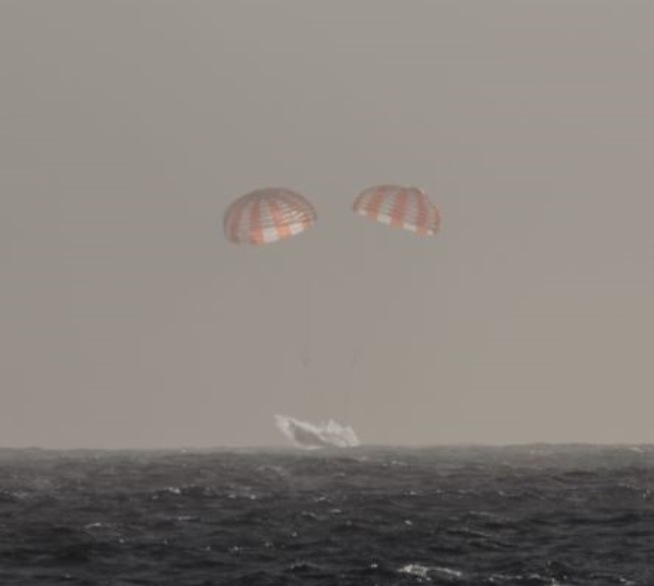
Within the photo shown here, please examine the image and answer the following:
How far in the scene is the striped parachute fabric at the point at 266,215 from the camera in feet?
185

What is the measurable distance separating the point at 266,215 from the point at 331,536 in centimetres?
2888

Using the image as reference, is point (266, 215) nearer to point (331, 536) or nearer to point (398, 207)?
point (398, 207)

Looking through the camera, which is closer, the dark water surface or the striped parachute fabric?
the dark water surface

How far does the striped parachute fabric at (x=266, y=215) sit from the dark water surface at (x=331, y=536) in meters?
13.8

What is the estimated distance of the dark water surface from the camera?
948 inches

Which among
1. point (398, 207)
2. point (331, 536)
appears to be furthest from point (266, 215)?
point (331, 536)

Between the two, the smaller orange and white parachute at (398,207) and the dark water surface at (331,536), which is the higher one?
the smaller orange and white parachute at (398,207)

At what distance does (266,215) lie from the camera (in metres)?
56.8

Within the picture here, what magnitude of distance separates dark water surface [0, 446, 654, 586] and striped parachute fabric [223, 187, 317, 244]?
13769mm

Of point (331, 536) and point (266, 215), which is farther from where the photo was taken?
point (266, 215)

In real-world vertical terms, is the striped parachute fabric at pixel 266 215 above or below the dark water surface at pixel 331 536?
above

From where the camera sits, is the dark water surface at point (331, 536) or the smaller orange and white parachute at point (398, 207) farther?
the smaller orange and white parachute at point (398, 207)

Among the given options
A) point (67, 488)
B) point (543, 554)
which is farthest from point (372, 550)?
point (67, 488)

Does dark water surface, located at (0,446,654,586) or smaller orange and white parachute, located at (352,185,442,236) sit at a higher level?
smaller orange and white parachute, located at (352,185,442,236)
